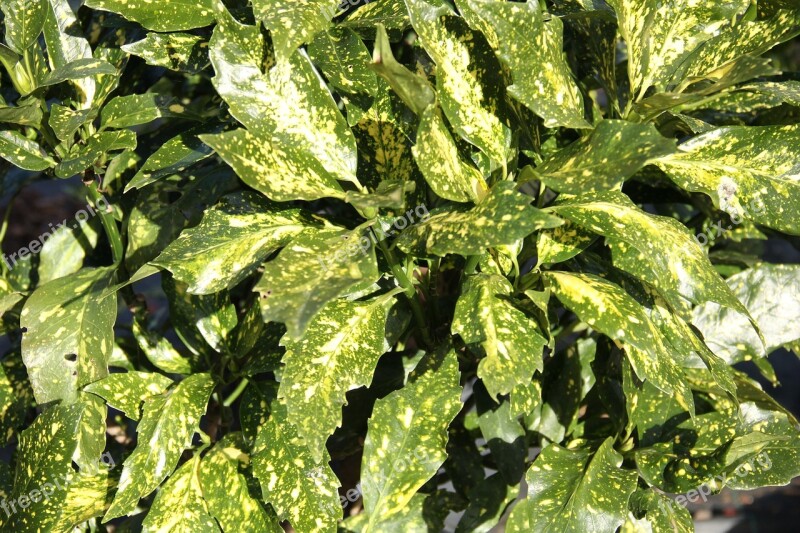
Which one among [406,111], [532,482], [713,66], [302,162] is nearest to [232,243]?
[302,162]

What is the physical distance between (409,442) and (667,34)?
52 cm

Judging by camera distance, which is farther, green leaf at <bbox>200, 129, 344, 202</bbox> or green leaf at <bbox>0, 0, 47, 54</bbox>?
green leaf at <bbox>0, 0, 47, 54</bbox>

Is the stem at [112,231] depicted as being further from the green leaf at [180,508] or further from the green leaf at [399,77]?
the green leaf at [399,77]

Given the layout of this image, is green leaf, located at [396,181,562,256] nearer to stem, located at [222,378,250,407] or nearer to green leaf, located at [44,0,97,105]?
stem, located at [222,378,250,407]

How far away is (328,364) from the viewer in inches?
31.5

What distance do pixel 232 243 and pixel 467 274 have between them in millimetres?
241

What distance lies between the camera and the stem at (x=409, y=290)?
837 millimetres

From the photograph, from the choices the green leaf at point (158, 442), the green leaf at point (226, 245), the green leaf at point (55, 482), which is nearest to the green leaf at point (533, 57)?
the green leaf at point (226, 245)

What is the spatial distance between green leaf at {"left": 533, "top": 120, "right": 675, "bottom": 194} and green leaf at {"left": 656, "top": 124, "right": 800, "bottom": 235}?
147mm

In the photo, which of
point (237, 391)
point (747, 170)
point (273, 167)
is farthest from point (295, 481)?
point (747, 170)

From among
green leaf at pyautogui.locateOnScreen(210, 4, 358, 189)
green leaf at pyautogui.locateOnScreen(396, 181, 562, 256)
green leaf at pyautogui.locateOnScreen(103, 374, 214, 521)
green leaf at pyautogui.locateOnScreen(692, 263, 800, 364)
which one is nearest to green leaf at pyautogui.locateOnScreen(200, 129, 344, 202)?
green leaf at pyautogui.locateOnScreen(210, 4, 358, 189)

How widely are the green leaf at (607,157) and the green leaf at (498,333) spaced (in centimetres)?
13

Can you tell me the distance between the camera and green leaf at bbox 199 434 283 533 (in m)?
0.92

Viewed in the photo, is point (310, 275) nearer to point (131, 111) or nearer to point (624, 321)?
point (624, 321)
